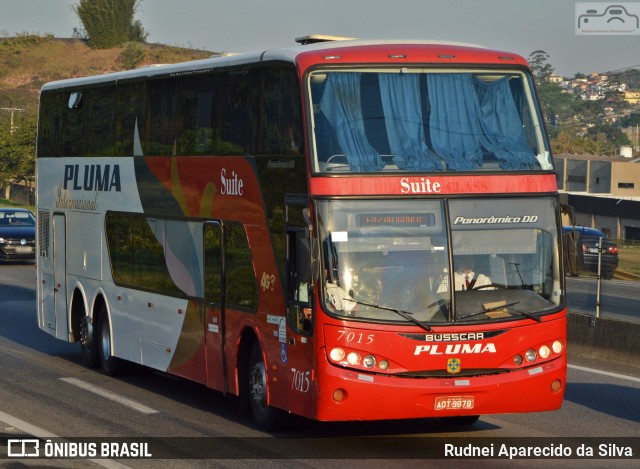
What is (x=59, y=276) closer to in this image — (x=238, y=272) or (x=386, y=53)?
(x=238, y=272)

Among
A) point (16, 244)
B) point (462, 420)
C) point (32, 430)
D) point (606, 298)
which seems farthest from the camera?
point (16, 244)

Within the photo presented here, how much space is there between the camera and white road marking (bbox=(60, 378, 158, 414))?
46.3 ft

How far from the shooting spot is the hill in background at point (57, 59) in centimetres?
15475

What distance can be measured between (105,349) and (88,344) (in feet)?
2.00

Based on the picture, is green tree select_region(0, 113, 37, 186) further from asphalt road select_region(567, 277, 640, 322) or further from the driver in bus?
the driver in bus

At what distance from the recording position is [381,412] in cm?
1102

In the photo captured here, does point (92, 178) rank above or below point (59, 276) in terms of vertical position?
above

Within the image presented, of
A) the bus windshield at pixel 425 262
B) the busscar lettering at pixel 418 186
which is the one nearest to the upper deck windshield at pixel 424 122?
the busscar lettering at pixel 418 186

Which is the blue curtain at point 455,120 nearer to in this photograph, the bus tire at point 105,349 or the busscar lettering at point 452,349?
the busscar lettering at point 452,349

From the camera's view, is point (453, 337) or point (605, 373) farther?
point (605, 373)

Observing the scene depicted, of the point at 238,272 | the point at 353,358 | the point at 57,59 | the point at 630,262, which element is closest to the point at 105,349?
the point at 238,272

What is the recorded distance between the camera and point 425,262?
11.2 meters

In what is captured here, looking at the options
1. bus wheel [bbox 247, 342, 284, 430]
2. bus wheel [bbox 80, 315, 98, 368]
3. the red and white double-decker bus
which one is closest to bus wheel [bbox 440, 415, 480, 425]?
the red and white double-decker bus

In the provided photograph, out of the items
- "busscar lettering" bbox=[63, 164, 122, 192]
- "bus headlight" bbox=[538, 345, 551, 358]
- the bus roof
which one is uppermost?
the bus roof
